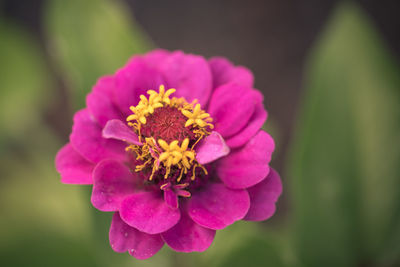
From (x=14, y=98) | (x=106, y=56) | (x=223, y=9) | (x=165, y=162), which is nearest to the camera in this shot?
(x=165, y=162)

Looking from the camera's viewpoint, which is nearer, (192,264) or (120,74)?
(120,74)

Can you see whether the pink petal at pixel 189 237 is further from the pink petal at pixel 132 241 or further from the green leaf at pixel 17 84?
the green leaf at pixel 17 84

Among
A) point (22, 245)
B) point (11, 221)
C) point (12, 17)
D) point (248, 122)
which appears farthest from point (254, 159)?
point (12, 17)

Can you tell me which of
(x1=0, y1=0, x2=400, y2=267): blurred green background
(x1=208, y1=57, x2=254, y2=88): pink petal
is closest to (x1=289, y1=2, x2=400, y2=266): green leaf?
(x1=0, y1=0, x2=400, y2=267): blurred green background

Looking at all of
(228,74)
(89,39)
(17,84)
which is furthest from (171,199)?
(17,84)

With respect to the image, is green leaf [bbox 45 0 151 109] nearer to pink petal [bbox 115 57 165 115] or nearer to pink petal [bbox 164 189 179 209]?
pink petal [bbox 115 57 165 115]

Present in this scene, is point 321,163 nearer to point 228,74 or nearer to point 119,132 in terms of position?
point 228,74

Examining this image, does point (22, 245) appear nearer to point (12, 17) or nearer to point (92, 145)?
point (92, 145)

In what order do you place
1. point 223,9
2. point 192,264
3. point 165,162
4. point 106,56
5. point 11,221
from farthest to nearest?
point 223,9 → point 11,221 → point 106,56 → point 192,264 → point 165,162
